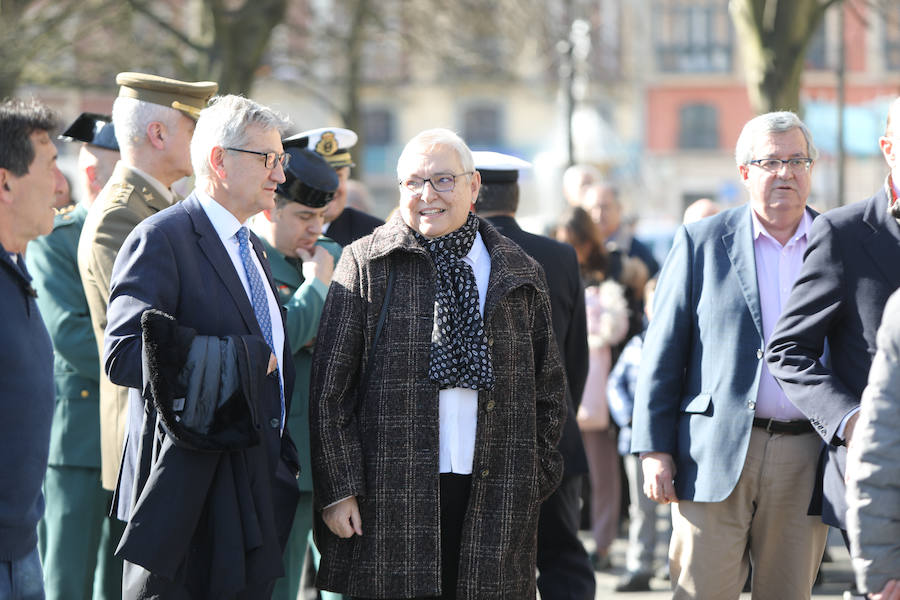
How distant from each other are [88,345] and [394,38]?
19.0 meters

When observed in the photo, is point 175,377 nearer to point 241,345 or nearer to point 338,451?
point 241,345

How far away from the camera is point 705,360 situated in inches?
182

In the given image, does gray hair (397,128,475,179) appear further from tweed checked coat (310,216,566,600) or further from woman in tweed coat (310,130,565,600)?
tweed checked coat (310,216,566,600)

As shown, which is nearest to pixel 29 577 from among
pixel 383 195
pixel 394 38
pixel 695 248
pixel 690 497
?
pixel 690 497

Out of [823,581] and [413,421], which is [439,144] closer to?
[413,421]

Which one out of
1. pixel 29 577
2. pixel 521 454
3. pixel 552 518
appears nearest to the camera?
pixel 29 577

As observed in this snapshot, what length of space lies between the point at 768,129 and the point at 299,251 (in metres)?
1.87

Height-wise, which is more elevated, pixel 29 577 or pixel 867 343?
pixel 867 343

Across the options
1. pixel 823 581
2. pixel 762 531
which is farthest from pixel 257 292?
pixel 823 581

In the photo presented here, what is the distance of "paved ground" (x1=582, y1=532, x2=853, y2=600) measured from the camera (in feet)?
23.3

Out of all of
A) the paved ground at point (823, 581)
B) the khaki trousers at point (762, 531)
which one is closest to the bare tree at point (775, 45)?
the paved ground at point (823, 581)

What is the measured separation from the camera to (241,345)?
3742 mm

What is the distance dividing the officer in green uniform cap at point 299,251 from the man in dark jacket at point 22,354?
49.9 inches

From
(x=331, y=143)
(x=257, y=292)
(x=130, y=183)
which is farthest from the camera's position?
(x=331, y=143)
